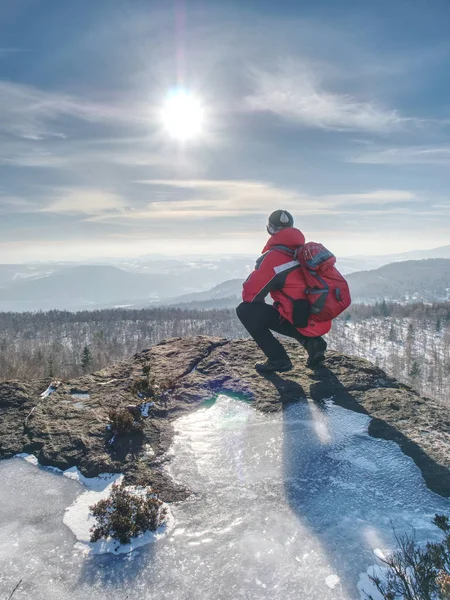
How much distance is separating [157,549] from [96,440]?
2314 millimetres

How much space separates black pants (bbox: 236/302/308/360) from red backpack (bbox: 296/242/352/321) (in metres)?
1.02

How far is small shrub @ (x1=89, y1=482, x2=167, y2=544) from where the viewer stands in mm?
3953

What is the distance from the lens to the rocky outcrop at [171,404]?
17.3 feet

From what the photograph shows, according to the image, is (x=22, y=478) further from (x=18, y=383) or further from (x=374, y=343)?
(x=374, y=343)

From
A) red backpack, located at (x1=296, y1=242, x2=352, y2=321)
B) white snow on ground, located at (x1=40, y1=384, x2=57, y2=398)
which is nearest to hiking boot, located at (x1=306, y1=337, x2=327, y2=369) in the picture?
red backpack, located at (x1=296, y1=242, x2=352, y2=321)

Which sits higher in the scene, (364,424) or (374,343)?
(364,424)

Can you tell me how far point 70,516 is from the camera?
4.40 meters

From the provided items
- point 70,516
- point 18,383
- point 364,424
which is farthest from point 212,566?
point 18,383

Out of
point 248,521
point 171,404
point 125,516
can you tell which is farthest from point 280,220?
point 125,516

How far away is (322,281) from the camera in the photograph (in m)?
6.96

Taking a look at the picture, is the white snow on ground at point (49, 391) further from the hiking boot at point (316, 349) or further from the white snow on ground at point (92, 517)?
the hiking boot at point (316, 349)

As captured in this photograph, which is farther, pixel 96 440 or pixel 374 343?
pixel 374 343

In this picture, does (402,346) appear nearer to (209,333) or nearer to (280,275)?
(209,333)

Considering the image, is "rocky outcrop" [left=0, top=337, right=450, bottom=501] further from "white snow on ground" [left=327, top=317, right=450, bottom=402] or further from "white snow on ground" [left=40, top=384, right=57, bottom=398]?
"white snow on ground" [left=327, top=317, right=450, bottom=402]
